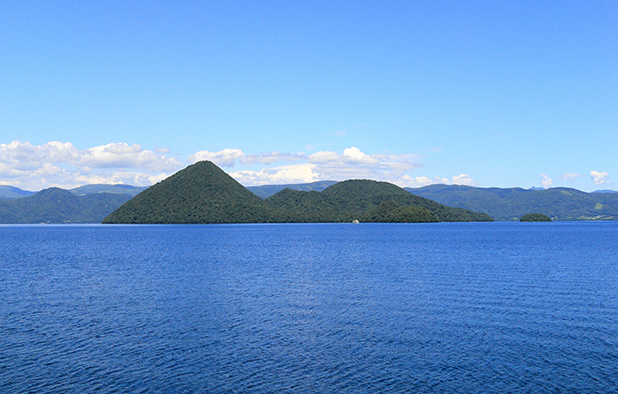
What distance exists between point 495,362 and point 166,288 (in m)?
44.8

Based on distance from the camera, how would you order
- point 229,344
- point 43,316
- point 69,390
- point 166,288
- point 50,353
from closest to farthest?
1. point 69,390
2. point 50,353
3. point 229,344
4. point 43,316
5. point 166,288

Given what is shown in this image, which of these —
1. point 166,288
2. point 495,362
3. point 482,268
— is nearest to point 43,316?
point 166,288

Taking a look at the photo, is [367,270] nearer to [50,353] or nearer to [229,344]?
[229,344]

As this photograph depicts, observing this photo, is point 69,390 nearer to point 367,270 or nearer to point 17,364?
point 17,364

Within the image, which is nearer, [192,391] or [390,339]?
[192,391]

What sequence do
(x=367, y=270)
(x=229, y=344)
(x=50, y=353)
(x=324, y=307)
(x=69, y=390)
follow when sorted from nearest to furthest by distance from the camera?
(x=69, y=390) < (x=50, y=353) < (x=229, y=344) < (x=324, y=307) < (x=367, y=270)

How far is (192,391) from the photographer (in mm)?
24875

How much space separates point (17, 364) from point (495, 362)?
3163 cm

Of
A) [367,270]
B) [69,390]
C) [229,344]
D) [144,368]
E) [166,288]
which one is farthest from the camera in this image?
[367,270]

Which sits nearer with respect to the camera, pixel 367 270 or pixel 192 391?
pixel 192 391

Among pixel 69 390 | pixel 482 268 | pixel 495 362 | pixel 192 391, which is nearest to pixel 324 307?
pixel 495 362

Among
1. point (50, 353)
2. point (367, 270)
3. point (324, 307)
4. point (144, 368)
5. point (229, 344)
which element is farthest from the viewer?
point (367, 270)

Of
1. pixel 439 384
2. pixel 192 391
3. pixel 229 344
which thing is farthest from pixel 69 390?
pixel 439 384

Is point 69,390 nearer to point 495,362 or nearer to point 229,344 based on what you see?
point 229,344
